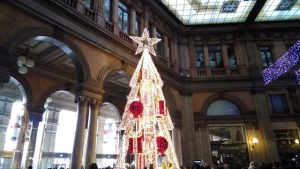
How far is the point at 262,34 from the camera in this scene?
17844 millimetres

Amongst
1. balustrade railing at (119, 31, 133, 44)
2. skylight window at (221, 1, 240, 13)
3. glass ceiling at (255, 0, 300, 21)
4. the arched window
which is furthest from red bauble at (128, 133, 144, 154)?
glass ceiling at (255, 0, 300, 21)

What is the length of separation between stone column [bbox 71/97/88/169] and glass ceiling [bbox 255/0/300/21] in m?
13.5

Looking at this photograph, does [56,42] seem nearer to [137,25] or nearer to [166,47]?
[137,25]

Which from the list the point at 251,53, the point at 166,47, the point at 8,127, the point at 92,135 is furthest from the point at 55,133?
the point at 251,53

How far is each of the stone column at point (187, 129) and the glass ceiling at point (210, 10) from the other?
5431 mm

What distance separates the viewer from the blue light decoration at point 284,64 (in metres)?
12.0

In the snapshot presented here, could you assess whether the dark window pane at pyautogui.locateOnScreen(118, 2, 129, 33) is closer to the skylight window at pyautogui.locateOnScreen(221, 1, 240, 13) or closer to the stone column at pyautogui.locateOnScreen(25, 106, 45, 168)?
the stone column at pyautogui.locateOnScreen(25, 106, 45, 168)

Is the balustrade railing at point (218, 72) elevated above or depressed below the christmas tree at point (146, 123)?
above

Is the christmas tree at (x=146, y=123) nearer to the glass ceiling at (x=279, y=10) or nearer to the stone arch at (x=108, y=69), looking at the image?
the stone arch at (x=108, y=69)

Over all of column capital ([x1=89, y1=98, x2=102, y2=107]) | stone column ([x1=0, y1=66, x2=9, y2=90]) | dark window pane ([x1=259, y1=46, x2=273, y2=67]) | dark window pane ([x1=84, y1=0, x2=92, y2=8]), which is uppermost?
dark window pane ([x1=259, y1=46, x2=273, y2=67])

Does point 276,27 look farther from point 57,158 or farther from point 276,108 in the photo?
point 57,158

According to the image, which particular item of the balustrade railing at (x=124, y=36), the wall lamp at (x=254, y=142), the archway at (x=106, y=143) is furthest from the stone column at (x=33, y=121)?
the wall lamp at (x=254, y=142)

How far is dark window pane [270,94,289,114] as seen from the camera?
16000mm

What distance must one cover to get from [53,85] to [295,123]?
14737 mm
